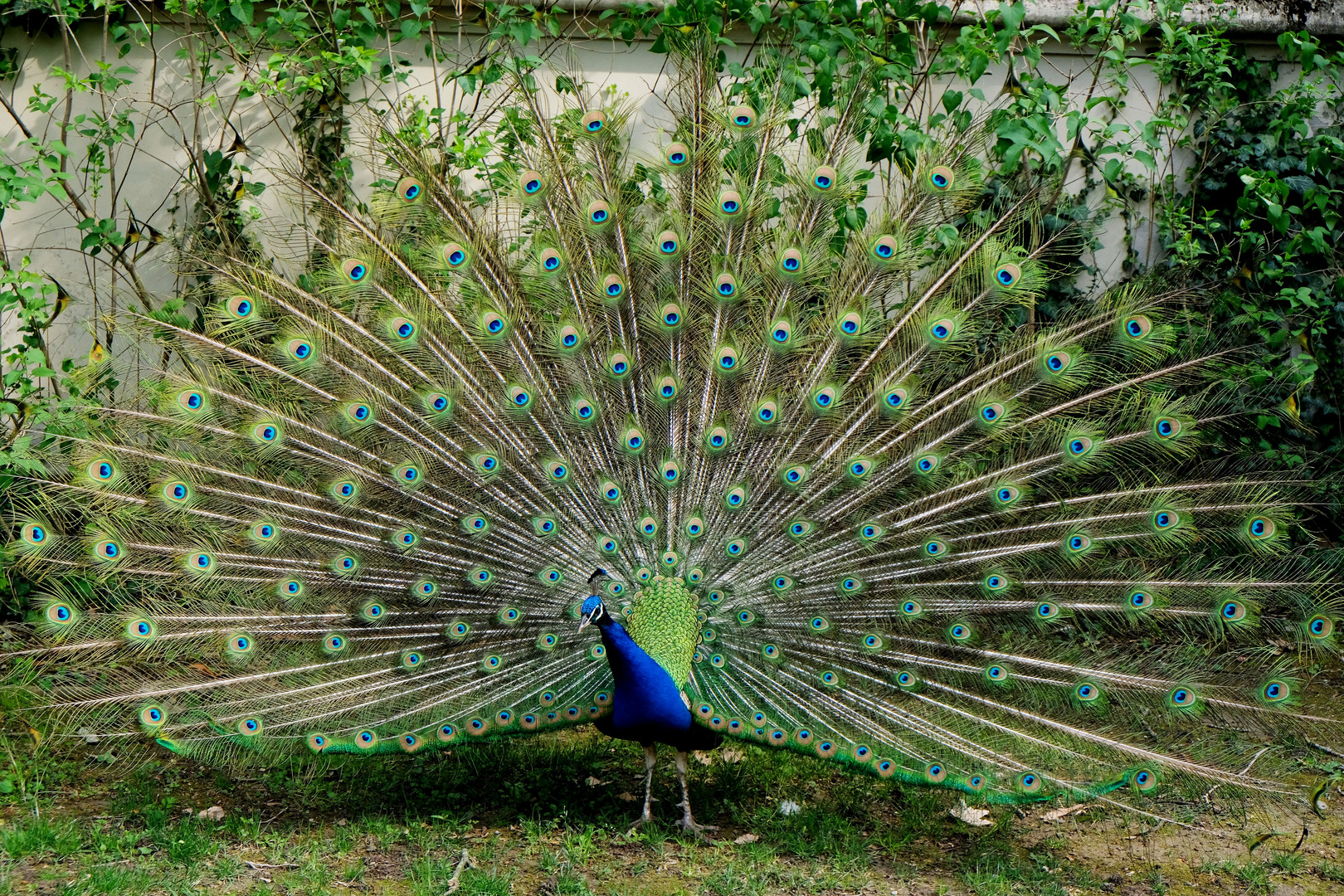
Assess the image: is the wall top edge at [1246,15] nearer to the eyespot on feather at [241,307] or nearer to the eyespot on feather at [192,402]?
the eyespot on feather at [241,307]

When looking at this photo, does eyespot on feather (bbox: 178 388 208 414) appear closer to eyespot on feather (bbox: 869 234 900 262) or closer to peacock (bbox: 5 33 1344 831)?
peacock (bbox: 5 33 1344 831)

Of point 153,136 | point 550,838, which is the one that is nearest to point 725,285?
point 550,838

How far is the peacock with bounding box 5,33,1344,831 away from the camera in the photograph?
13.4ft

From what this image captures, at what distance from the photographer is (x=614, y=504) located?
4367 millimetres

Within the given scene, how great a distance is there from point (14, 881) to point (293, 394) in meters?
1.81

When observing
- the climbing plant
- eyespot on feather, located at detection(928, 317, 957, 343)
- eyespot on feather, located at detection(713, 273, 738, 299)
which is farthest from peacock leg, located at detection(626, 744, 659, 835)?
the climbing plant

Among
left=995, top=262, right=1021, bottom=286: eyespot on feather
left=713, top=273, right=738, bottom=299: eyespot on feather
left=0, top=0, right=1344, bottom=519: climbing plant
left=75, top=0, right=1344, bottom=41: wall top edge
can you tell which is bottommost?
left=713, top=273, right=738, bottom=299: eyespot on feather

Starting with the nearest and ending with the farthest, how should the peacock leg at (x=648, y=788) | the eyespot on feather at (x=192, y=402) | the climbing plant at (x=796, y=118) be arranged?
the eyespot on feather at (x=192, y=402) → the peacock leg at (x=648, y=788) → the climbing plant at (x=796, y=118)

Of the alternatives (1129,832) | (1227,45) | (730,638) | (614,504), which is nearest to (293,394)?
(614,504)

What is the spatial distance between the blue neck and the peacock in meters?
0.01

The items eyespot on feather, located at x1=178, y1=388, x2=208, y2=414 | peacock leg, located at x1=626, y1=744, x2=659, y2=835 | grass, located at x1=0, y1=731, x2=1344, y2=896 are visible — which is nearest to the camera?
grass, located at x1=0, y1=731, x2=1344, y2=896

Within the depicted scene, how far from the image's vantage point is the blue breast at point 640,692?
13.0 feet

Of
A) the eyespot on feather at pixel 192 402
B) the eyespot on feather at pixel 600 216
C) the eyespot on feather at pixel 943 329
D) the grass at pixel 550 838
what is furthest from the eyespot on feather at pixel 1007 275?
the eyespot on feather at pixel 192 402

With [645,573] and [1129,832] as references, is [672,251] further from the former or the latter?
[1129,832]
